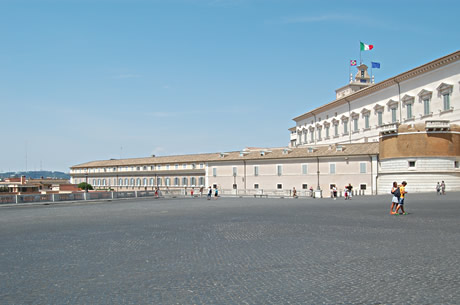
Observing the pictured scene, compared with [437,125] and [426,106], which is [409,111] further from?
[437,125]

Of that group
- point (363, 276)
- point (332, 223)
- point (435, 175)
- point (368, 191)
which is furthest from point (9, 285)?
point (368, 191)

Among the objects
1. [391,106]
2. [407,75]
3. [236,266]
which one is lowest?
[236,266]

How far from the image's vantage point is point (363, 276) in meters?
7.98

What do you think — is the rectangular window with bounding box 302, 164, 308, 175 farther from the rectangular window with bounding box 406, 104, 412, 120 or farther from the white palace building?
the rectangular window with bounding box 406, 104, 412, 120

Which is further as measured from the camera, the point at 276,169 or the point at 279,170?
the point at 276,169

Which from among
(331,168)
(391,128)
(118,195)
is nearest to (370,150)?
(331,168)

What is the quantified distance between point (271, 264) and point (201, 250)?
2.53 metres

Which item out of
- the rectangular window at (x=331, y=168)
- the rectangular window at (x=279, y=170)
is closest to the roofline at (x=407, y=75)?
the rectangular window at (x=331, y=168)

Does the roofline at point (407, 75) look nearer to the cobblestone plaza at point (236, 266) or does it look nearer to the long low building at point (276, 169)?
the long low building at point (276, 169)

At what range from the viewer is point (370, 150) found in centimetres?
5450

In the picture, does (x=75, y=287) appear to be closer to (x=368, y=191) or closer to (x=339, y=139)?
(x=368, y=191)

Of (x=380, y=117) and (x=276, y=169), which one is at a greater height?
(x=380, y=117)

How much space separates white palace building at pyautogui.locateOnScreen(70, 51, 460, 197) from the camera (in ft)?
149

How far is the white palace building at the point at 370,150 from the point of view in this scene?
45.6 metres
